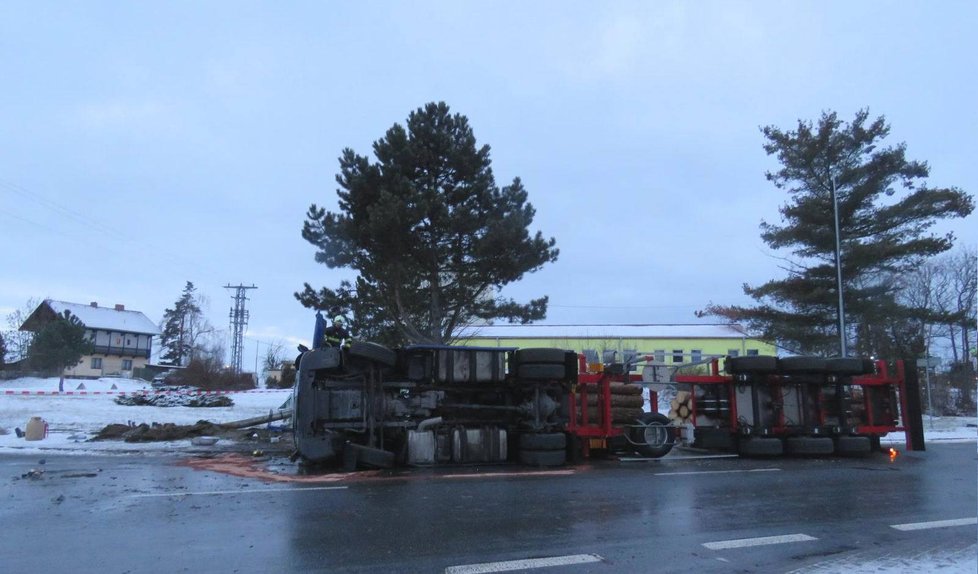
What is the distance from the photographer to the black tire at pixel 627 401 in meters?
13.1

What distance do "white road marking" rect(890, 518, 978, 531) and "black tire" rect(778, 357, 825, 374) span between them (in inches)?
266

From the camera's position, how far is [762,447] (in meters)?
13.1

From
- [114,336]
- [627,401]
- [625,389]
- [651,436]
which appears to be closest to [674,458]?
[651,436]

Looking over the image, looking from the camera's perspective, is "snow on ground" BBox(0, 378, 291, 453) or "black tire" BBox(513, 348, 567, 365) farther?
"snow on ground" BBox(0, 378, 291, 453)

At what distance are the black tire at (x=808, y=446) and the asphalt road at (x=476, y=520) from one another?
2638mm

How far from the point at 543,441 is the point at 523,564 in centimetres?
647

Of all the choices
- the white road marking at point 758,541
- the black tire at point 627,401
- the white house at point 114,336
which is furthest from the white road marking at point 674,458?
the white house at point 114,336

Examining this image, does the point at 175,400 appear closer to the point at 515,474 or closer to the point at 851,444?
the point at 515,474

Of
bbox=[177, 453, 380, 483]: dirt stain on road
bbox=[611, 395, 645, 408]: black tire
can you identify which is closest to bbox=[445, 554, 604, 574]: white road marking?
bbox=[177, 453, 380, 483]: dirt stain on road

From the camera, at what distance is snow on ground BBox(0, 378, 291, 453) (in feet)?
49.9

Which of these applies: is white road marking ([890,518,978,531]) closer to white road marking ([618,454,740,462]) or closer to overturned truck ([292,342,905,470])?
overturned truck ([292,342,905,470])

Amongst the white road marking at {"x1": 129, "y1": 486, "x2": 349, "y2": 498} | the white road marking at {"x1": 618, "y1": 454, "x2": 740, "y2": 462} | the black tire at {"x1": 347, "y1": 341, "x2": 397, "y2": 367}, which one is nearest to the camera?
the white road marking at {"x1": 129, "y1": 486, "x2": 349, "y2": 498}

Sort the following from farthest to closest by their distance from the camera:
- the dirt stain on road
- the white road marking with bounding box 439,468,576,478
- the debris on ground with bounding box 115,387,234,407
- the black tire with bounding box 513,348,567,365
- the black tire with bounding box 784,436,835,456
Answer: the debris on ground with bounding box 115,387,234,407, the black tire with bounding box 784,436,835,456, the black tire with bounding box 513,348,567,365, the white road marking with bounding box 439,468,576,478, the dirt stain on road

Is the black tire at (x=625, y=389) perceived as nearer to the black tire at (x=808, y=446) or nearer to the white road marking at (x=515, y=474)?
the white road marking at (x=515, y=474)
